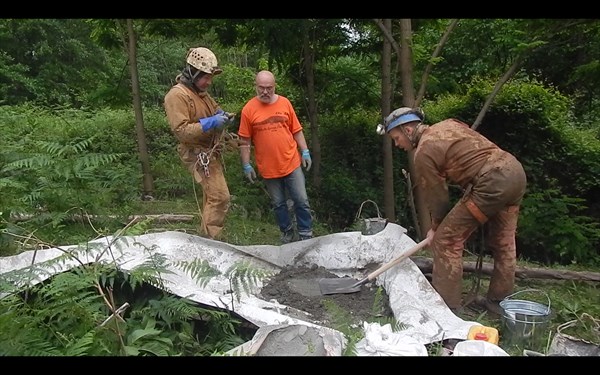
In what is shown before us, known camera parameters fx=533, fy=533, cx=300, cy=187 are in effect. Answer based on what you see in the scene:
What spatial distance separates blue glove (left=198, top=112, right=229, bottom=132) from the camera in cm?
488

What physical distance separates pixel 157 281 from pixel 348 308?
1417 millimetres

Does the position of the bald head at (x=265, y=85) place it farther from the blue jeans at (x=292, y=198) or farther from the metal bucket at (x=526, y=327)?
the metal bucket at (x=526, y=327)

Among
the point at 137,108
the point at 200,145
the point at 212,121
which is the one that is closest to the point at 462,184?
the point at 212,121

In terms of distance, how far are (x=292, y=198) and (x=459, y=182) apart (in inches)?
76.7

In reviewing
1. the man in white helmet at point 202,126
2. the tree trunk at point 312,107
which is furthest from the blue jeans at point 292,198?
the tree trunk at point 312,107

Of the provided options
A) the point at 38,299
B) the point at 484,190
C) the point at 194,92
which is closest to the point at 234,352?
the point at 38,299

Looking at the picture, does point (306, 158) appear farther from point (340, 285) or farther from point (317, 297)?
point (317, 297)

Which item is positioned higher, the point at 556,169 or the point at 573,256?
the point at 556,169

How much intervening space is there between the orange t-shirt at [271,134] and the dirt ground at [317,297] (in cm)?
123

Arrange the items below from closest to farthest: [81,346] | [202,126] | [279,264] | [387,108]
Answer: [81,346] < [279,264] < [202,126] < [387,108]

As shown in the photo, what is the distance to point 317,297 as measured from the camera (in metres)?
4.18

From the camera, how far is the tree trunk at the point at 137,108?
288 inches

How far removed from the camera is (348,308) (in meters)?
3.99
